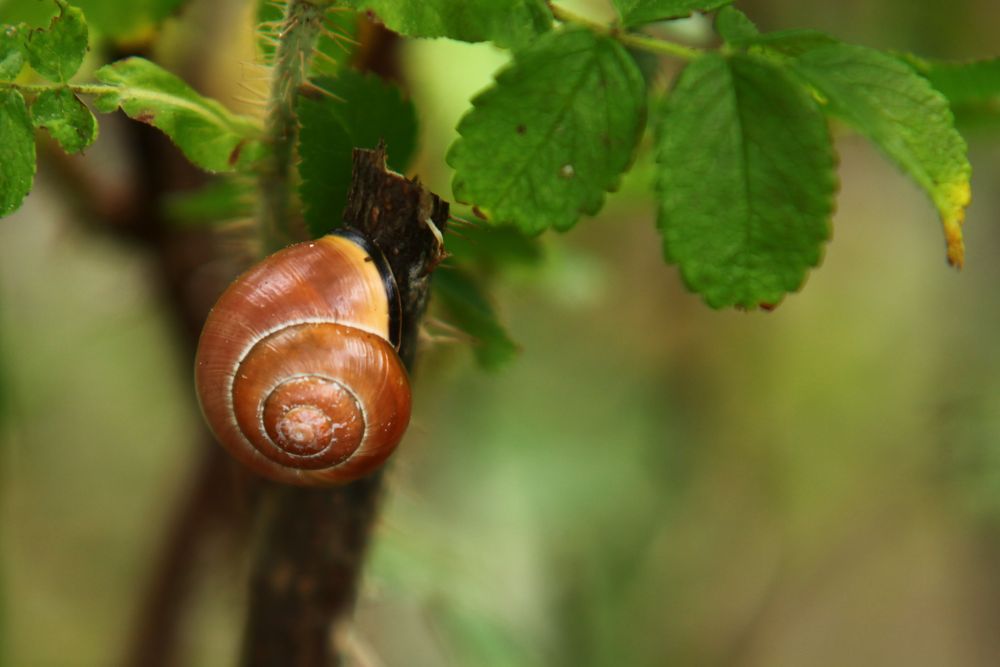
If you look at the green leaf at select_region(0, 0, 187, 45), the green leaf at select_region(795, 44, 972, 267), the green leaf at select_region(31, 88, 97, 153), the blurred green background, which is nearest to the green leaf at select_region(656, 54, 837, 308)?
the green leaf at select_region(795, 44, 972, 267)

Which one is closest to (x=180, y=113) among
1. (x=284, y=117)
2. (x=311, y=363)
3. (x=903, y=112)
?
(x=284, y=117)

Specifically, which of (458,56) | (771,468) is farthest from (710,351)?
(458,56)

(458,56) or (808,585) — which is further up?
(458,56)

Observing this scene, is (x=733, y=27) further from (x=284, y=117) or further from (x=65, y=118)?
(x=65, y=118)

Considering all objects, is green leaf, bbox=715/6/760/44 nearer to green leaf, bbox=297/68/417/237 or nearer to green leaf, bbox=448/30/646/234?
green leaf, bbox=448/30/646/234

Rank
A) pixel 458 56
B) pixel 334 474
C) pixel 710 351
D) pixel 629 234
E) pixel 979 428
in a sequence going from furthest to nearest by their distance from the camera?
pixel 629 234
pixel 710 351
pixel 979 428
pixel 458 56
pixel 334 474

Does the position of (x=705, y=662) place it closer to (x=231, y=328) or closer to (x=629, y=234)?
(x=629, y=234)

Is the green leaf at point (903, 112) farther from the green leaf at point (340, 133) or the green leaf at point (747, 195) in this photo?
the green leaf at point (340, 133)
